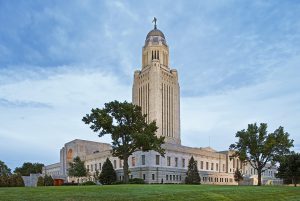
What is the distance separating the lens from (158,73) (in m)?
112

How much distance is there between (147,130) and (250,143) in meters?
21.9

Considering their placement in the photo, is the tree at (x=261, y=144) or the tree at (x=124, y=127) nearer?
the tree at (x=124, y=127)

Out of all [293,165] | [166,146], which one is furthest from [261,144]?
[166,146]

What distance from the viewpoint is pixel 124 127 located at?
5203 cm

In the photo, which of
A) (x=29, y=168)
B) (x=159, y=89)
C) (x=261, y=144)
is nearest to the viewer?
(x=261, y=144)

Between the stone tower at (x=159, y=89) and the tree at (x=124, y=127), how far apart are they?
55002 millimetres

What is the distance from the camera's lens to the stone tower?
112 meters

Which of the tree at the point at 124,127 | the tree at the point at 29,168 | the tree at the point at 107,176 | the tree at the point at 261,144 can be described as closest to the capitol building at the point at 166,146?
the tree at the point at 29,168

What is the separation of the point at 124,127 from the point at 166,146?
3271cm

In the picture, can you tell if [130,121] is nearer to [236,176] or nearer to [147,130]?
[147,130]

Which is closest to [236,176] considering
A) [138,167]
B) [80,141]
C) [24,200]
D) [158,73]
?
[138,167]

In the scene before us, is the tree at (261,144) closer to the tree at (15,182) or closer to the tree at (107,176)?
the tree at (107,176)

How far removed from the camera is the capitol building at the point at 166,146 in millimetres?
86562

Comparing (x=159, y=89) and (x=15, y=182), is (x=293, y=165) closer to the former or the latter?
(x=15, y=182)
